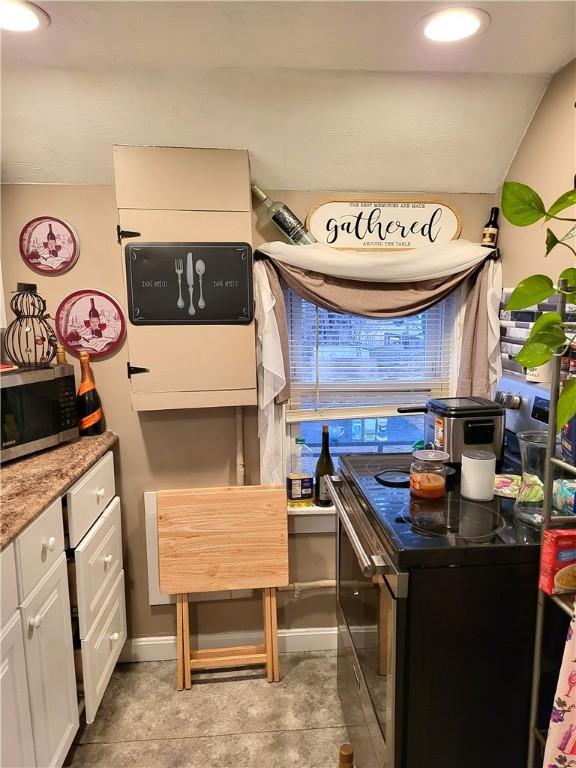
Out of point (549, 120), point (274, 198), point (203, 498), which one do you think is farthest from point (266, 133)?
point (203, 498)

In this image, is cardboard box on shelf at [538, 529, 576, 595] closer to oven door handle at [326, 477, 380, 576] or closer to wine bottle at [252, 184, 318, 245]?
oven door handle at [326, 477, 380, 576]

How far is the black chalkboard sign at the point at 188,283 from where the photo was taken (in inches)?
73.3

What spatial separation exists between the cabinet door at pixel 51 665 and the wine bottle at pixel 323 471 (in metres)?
1.09

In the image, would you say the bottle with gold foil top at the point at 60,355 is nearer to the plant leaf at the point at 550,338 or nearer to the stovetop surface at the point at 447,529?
the stovetop surface at the point at 447,529

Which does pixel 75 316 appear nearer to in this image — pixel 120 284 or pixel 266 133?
pixel 120 284

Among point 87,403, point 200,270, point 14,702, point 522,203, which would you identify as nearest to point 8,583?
point 14,702

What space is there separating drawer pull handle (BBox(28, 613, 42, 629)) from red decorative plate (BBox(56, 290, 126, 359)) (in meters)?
1.07

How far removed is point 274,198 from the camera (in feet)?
Answer: 6.87

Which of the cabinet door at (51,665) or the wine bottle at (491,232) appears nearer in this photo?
the cabinet door at (51,665)

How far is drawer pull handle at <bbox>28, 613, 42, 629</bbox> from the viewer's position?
1.32 meters

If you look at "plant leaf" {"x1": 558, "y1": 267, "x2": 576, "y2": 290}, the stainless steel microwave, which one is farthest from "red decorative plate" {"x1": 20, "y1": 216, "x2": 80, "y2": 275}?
"plant leaf" {"x1": 558, "y1": 267, "x2": 576, "y2": 290}

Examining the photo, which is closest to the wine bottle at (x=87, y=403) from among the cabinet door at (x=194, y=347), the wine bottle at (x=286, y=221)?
the cabinet door at (x=194, y=347)

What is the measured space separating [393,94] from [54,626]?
2.13 meters

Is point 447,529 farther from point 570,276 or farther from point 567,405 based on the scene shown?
point 570,276
